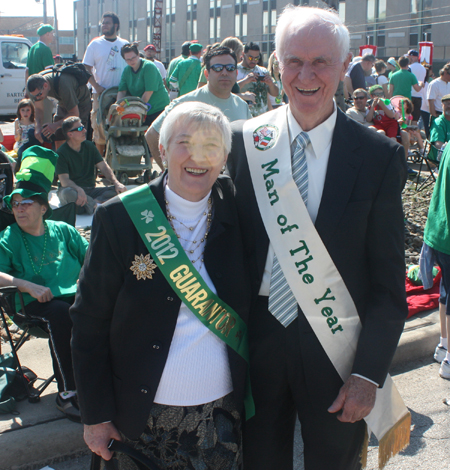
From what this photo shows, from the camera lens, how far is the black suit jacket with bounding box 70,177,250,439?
5.55ft

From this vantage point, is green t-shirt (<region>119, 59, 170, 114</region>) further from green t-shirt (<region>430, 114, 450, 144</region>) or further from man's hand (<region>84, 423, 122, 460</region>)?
man's hand (<region>84, 423, 122, 460</region>)

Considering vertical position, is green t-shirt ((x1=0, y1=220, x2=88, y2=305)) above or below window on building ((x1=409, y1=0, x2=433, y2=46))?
below

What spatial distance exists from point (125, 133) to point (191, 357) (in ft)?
20.7

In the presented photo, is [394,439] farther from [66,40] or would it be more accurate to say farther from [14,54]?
[66,40]

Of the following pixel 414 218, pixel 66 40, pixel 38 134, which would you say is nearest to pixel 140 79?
pixel 38 134

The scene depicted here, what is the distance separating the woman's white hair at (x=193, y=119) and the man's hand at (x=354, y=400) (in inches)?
35.3

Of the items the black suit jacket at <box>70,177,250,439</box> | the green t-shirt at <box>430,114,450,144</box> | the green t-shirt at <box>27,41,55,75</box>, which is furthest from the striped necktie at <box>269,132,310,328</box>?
the green t-shirt at <box>27,41,55,75</box>

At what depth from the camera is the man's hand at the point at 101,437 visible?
175cm

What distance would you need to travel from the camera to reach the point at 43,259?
10.4 feet

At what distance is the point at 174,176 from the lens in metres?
1.77

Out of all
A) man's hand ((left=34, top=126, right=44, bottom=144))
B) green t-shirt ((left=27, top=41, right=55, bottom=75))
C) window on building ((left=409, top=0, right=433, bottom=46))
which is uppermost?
window on building ((left=409, top=0, right=433, bottom=46))

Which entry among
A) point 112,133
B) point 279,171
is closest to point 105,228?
point 279,171

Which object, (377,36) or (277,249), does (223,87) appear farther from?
(377,36)

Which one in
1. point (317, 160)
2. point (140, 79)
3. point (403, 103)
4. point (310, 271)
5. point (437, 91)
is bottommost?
point (310, 271)
